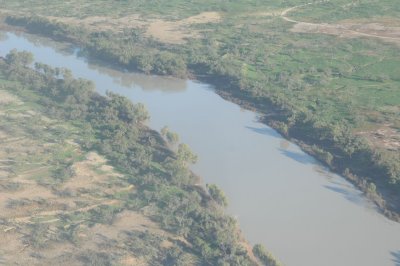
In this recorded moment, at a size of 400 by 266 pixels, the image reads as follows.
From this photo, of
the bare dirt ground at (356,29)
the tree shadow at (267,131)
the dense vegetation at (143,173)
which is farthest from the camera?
the bare dirt ground at (356,29)

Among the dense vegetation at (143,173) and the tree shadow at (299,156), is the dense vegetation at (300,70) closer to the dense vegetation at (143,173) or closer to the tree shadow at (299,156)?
the tree shadow at (299,156)

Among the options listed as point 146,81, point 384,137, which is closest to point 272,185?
point 384,137

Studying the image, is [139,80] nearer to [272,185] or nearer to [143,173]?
[143,173]

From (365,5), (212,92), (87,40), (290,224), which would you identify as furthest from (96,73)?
(365,5)

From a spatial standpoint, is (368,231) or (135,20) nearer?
(368,231)

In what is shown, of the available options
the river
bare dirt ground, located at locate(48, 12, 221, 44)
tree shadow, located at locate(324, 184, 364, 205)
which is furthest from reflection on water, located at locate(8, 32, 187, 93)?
tree shadow, located at locate(324, 184, 364, 205)

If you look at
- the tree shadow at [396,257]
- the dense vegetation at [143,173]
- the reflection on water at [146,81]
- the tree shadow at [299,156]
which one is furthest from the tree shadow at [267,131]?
the tree shadow at [396,257]

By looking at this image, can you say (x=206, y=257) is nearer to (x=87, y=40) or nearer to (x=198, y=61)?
(x=198, y=61)

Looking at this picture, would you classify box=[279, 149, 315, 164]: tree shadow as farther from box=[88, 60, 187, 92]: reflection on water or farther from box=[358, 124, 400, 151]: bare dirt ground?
box=[88, 60, 187, 92]: reflection on water
